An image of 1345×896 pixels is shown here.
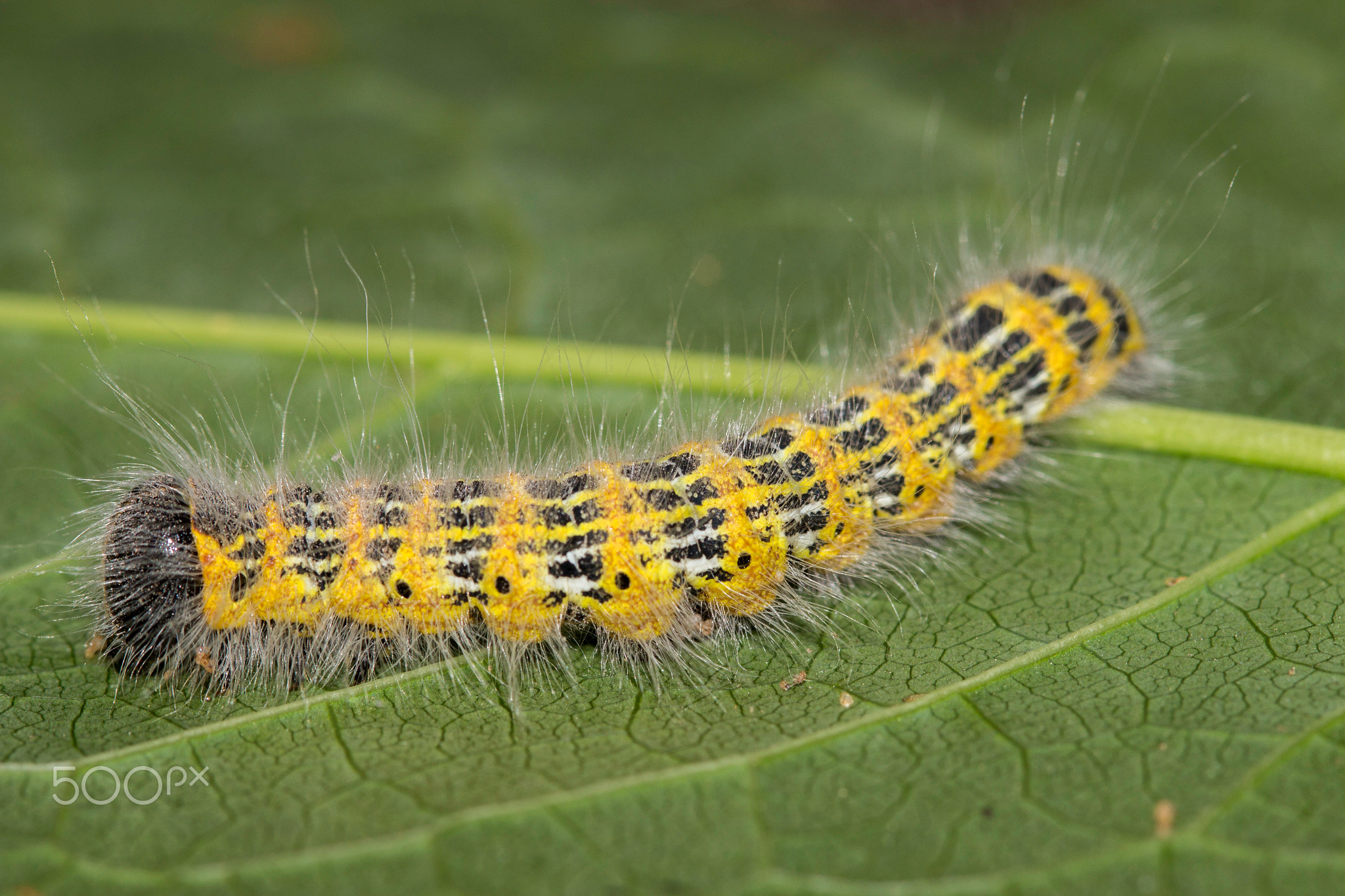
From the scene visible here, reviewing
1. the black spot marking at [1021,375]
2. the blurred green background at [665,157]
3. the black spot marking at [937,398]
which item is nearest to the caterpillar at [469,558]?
the black spot marking at [937,398]

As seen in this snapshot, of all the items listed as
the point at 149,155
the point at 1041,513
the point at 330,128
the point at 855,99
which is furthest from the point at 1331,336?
the point at 149,155

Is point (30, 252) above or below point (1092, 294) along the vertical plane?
above

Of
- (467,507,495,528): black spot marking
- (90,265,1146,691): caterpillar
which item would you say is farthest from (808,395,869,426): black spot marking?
(467,507,495,528): black spot marking

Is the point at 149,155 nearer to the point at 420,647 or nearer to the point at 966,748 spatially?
the point at 420,647

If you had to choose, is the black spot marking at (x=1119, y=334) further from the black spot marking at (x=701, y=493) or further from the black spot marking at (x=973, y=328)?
the black spot marking at (x=701, y=493)

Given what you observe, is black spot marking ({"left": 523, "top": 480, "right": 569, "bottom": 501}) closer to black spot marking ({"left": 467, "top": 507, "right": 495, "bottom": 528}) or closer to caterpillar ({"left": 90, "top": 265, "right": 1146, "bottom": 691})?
caterpillar ({"left": 90, "top": 265, "right": 1146, "bottom": 691})

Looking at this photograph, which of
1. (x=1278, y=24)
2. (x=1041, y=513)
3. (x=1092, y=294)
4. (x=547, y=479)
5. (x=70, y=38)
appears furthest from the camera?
(x=70, y=38)

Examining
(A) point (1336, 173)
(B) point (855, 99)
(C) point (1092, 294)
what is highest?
(B) point (855, 99)
